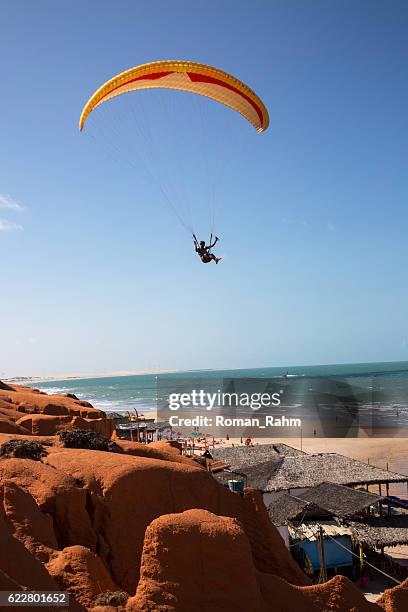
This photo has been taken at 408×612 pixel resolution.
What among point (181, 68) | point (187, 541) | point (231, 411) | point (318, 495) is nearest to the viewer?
point (187, 541)

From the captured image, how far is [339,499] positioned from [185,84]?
61.2ft

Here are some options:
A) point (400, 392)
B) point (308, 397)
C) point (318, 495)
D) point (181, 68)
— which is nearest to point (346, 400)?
point (308, 397)

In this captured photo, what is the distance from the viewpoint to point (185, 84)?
19.0 m

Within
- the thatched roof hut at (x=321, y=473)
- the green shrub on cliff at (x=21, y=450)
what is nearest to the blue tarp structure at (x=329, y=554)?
the thatched roof hut at (x=321, y=473)

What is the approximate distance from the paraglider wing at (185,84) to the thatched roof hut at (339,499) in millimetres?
17020

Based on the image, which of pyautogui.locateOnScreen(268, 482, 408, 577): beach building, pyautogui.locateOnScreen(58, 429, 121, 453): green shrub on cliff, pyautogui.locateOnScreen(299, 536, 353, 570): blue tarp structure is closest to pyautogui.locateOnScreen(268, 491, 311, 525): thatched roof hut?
pyautogui.locateOnScreen(268, 482, 408, 577): beach building

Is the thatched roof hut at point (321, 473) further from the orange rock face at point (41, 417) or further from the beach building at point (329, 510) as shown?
the orange rock face at point (41, 417)

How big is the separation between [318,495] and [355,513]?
6.56 ft

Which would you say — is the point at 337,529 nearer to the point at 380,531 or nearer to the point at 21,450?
the point at 380,531

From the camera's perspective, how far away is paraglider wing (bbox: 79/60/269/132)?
691 inches

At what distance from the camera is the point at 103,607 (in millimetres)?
5734

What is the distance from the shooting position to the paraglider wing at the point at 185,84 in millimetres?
17547

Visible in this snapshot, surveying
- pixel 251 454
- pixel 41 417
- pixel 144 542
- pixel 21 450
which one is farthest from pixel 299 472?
pixel 144 542

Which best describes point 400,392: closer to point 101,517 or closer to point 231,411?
point 231,411
